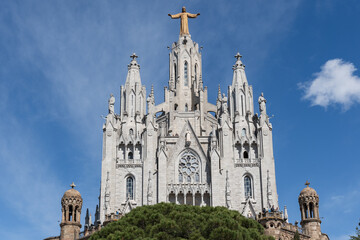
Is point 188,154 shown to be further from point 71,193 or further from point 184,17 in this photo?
point 184,17

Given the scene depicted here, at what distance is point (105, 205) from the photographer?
68.6 m

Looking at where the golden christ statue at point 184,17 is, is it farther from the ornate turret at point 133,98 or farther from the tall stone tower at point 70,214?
the tall stone tower at point 70,214

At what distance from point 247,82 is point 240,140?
8642 mm

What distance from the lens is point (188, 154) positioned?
242ft

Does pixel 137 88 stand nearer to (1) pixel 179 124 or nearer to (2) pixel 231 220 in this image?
(1) pixel 179 124

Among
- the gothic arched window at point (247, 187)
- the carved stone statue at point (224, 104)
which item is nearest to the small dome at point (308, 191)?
the gothic arched window at point (247, 187)

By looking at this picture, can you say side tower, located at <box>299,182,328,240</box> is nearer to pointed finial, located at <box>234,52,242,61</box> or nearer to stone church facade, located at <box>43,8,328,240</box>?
stone church facade, located at <box>43,8,328,240</box>

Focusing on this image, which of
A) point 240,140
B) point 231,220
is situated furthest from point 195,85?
point 231,220

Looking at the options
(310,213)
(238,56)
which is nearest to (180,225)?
(310,213)

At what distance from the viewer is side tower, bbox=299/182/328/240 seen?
57156mm

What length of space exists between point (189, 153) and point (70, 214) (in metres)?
18.0

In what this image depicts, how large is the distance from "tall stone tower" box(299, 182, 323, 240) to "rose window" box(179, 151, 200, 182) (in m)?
16.1

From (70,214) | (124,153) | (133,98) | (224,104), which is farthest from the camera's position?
(133,98)

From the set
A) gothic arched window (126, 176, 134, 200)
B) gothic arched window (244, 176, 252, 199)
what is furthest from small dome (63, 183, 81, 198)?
gothic arched window (244, 176, 252, 199)
